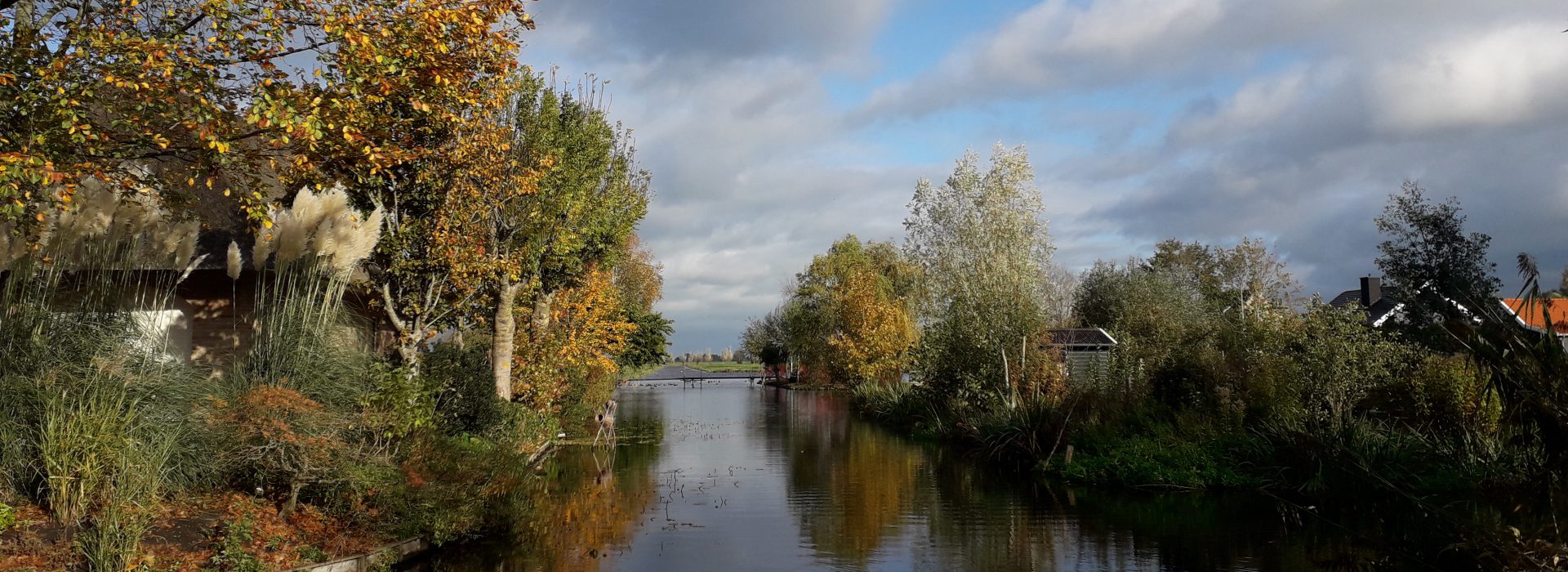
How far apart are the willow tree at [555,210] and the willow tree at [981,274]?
29.6ft

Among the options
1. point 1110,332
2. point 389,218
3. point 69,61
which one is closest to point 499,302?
point 389,218

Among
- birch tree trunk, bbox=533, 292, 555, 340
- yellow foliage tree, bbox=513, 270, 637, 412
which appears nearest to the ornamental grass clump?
yellow foliage tree, bbox=513, 270, 637, 412

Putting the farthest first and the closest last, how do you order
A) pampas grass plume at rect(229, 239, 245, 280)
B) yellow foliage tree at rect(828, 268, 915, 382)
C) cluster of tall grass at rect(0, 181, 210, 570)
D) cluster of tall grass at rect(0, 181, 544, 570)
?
1. yellow foliage tree at rect(828, 268, 915, 382)
2. pampas grass plume at rect(229, 239, 245, 280)
3. cluster of tall grass at rect(0, 181, 544, 570)
4. cluster of tall grass at rect(0, 181, 210, 570)

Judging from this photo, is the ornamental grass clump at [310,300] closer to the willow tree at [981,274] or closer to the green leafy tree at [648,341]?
the willow tree at [981,274]

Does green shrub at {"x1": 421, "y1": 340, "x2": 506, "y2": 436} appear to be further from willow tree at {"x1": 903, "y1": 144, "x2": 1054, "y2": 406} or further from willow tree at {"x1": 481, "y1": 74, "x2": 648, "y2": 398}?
willow tree at {"x1": 903, "y1": 144, "x2": 1054, "y2": 406}

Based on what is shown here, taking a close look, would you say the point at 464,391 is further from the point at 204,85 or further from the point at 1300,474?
the point at 1300,474

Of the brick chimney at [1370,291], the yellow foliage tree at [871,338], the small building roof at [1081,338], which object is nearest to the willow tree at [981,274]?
the small building roof at [1081,338]

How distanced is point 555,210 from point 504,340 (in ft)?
10.6

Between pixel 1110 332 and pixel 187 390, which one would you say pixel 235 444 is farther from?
pixel 1110 332

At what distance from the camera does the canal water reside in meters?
10.7

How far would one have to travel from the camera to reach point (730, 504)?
1533 centimetres

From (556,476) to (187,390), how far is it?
9017 millimetres

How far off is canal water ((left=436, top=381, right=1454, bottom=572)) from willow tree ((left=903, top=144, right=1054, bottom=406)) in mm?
4262

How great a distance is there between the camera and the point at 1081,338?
41.8 metres
